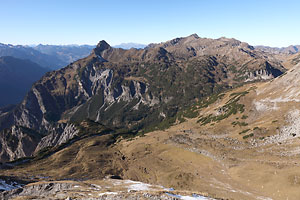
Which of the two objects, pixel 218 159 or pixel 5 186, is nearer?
pixel 5 186

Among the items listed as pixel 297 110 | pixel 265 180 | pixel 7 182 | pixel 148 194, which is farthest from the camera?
pixel 297 110

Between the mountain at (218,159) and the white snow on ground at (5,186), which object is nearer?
the mountain at (218,159)

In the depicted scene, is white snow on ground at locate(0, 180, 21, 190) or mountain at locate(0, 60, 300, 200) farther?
white snow on ground at locate(0, 180, 21, 190)

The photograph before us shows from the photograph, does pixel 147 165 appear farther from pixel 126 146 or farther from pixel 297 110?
pixel 297 110

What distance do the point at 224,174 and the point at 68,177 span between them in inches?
2621

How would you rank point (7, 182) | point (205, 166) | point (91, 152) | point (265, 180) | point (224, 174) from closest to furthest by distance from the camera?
1. point (265, 180)
2. point (7, 182)
3. point (224, 174)
4. point (205, 166)
5. point (91, 152)

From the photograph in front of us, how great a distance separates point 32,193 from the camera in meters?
50.9

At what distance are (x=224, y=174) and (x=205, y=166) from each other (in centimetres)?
904

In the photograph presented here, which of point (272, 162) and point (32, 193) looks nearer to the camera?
point (32, 193)

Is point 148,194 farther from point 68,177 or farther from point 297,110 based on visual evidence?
point 297,110

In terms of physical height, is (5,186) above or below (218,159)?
above

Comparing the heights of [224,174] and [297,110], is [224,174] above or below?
below

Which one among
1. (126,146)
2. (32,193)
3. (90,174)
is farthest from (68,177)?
(126,146)

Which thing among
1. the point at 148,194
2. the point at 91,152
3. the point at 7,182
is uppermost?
the point at 148,194
